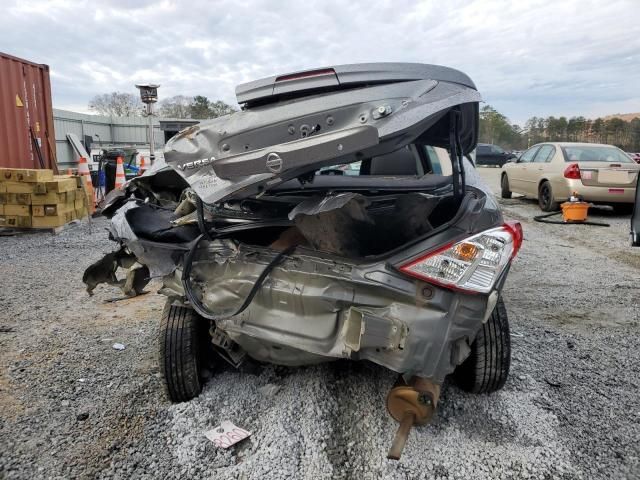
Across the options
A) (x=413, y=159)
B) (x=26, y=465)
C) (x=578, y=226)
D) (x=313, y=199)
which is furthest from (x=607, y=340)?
(x=578, y=226)

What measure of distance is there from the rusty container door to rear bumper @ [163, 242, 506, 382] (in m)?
7.73

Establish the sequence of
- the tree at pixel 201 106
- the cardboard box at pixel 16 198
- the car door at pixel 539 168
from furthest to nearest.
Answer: the tree at pixel 201 106 < the car door at pixel 539 168 < the cardboard box at pixel 16 198

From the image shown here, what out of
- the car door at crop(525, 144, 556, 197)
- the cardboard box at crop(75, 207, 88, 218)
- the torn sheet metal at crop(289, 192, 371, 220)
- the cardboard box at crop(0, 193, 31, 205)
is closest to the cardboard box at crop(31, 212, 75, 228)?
the cardboard box at crop(0, 193, 31, 205)

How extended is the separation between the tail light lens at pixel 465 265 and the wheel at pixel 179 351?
4.28 ft

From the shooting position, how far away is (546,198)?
9914 mm

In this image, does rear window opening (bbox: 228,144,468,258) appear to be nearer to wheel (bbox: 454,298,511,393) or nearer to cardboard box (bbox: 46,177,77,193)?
wheel (bbox: 454,298,511,393)

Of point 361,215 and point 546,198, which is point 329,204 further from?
point 546,198

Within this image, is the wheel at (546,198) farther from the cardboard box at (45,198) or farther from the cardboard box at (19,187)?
the cardboard box at (19,187)

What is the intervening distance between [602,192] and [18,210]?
9.72 metres

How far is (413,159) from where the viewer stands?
3.57 m

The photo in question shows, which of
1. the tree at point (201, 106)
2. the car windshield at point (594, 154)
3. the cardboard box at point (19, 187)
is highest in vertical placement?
the tree at point (201, 106)

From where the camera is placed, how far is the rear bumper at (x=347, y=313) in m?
2.00

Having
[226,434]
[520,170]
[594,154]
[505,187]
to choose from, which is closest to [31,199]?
[226,434]

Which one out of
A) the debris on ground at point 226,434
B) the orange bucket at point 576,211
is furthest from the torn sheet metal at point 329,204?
the orange bucket at point 576,211
